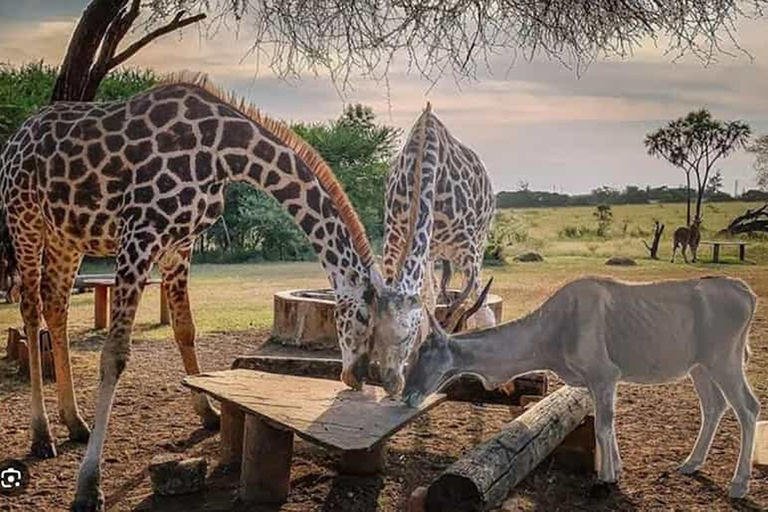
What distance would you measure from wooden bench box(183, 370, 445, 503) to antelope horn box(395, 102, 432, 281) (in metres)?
0.60

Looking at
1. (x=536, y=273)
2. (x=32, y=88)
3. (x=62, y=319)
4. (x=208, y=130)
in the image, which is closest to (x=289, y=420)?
(x=208, y=130)

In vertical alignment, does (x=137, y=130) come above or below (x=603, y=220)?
above

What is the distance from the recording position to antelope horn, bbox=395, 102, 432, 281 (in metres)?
3.66

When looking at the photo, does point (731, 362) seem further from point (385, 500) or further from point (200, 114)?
point (200, 114)

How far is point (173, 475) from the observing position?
321 centimetres

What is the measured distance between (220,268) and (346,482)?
7525 millimetres

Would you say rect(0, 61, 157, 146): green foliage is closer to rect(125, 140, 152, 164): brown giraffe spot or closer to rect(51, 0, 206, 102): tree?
rect(51, 0, 206, 102): tree

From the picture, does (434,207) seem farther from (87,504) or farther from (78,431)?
(87,504)

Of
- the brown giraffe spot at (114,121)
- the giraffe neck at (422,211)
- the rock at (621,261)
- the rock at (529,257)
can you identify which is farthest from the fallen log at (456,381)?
the rock at (529,257)

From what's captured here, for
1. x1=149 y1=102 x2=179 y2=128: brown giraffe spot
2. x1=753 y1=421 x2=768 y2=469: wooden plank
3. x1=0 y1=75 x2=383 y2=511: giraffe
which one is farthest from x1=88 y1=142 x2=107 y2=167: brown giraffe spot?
x1=753 y1=421 x2=768 y2=469: wooden plank

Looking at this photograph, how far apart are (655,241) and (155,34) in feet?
15.3

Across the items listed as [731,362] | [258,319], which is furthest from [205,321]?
[731,362]

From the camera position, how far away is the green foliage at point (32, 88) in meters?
8.72

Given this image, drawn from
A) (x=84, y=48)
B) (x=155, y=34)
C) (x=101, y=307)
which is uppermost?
(x=155, y=34)
